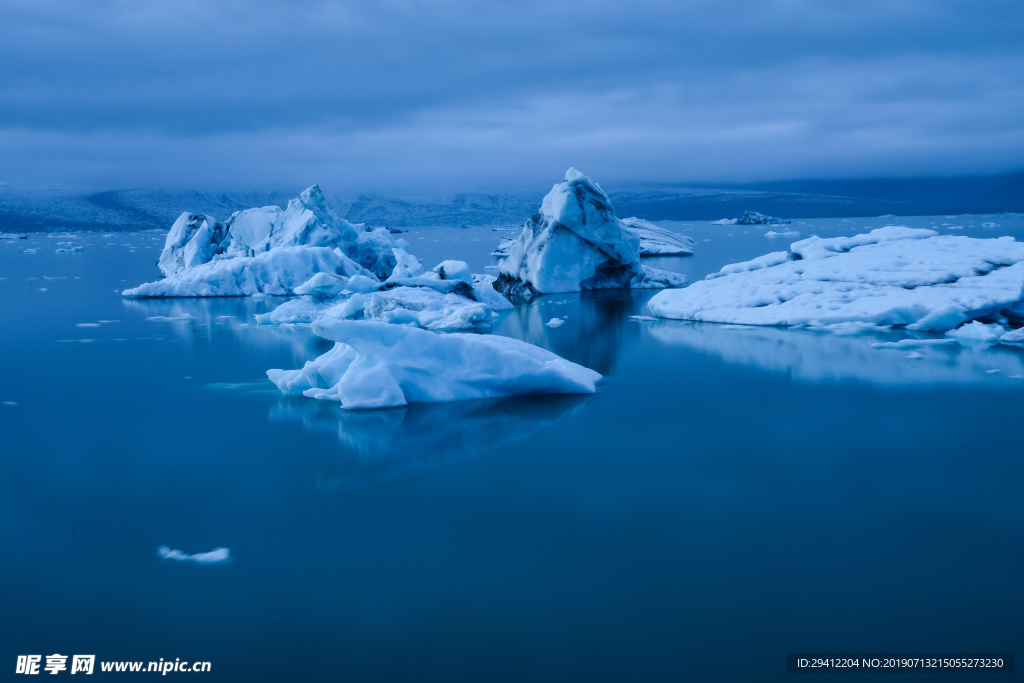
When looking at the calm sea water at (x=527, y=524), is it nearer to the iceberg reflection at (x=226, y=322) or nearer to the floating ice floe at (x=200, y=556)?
the floating ice floe at (x=200, y=556)

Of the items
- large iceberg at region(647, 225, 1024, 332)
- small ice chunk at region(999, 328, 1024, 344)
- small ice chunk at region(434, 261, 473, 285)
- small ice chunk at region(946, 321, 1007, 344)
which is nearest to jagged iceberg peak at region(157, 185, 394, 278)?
small ice chunk at region(434, 261, 473, 285)

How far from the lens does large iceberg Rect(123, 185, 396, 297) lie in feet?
49.1

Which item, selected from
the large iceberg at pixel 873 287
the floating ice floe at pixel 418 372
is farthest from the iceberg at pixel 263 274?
the floating ice floe at pixel 418 372

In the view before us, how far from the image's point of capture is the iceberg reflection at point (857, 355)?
22.2 ft

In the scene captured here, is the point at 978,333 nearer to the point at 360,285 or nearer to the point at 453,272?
the point at 453,272

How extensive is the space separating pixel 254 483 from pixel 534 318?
24.6 ft

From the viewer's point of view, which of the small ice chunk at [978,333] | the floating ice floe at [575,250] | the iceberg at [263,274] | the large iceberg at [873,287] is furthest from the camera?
the iceberg at [263,274]

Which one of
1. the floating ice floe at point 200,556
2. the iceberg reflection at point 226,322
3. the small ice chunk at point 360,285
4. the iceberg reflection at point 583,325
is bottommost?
the iceberg reflection at point 226,322

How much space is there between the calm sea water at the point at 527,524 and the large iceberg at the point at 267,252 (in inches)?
318

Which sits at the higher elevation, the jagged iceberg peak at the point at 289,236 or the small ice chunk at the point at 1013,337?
the jagged iceberg peak at the point at 289,236

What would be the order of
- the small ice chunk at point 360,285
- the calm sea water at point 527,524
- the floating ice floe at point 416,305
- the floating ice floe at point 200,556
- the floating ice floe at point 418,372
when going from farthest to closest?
the small ice chunk at point 360,285, the floating ice floe at point 416,305, the floating ice floe at point 418,372, the floating ice floe at point 200,556, the calm sea water at point 527,524

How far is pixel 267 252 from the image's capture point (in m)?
15.9

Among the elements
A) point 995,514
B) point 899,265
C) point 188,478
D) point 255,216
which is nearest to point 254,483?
point 188,478

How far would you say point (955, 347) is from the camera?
795cm
